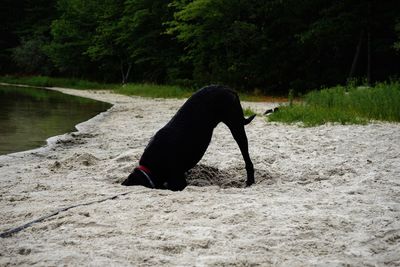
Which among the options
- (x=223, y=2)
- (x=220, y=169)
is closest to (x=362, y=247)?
(x=220, y=169)

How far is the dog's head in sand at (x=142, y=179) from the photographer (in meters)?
4.19

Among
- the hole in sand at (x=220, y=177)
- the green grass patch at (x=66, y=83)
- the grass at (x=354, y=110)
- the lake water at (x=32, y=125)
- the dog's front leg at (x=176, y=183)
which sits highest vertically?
the grass at (x=354, y=110)

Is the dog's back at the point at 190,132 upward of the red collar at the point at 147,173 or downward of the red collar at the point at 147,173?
upward

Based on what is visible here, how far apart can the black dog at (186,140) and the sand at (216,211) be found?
0.20 m

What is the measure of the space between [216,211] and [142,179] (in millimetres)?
1153

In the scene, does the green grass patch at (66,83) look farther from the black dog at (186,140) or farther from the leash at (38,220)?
the leash at (38,220)

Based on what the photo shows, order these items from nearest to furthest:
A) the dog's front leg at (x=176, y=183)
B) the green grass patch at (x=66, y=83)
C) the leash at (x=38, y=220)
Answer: the leash at (x=38, y=220)
the dog's front leg at (x=176, y=183)
the green grass patch at (x=66, y=83)

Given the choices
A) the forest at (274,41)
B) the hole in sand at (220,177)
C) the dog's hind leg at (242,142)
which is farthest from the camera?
the forest at (274,41)

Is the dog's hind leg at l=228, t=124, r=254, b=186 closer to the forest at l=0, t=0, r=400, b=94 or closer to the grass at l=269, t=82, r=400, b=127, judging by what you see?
the grass at l=269, t=82, r=400, b=127

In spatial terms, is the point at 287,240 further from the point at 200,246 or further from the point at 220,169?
the point at 220,169

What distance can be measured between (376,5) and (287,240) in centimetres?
1957

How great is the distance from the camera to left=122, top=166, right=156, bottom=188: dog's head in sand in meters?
4.19

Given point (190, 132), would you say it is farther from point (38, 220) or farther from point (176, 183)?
point (38, 220)

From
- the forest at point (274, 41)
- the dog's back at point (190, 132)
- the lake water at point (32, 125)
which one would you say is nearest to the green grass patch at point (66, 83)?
the forest at point (274, 41)
